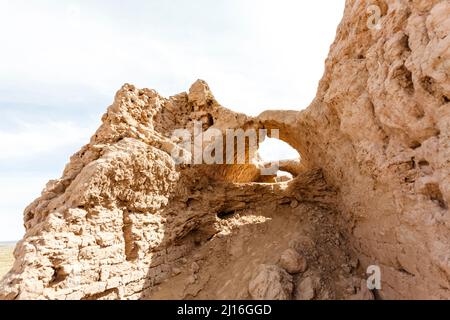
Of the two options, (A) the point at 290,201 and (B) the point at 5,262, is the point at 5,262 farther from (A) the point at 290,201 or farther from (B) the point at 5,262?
(A) the point at 290,201

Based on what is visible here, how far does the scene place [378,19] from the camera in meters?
4.81

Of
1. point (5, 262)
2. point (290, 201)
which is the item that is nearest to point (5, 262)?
point (5, 262)

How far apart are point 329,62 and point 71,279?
6.94 meters

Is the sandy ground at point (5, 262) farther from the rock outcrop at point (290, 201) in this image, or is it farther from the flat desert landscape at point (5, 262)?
the rock outcrop at point (290, 201)

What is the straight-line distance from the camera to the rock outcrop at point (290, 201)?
3.91 m

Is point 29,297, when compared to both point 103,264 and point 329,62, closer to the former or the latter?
point 103,264

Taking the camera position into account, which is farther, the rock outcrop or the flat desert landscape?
the flat desert landscape

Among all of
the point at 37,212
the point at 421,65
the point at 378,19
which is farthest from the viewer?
the point at 37,212

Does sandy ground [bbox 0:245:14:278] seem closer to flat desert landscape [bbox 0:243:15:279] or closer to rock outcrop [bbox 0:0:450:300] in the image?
flat desert landscape [bbox 0:243:15:279]

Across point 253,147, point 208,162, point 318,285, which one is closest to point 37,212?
point 208,162

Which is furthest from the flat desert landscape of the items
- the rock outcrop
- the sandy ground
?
the rock outcrop

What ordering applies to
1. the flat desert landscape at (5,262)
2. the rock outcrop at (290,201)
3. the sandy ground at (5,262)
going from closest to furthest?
the rock outcrop at (290,201) → the sandy ground at (5,262) → the flat desert landscape at (5,262)

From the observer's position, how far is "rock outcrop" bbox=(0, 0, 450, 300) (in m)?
3.91

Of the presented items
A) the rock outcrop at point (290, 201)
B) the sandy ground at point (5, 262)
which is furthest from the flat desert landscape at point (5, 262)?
the rock outcrop at point (290, 201)
